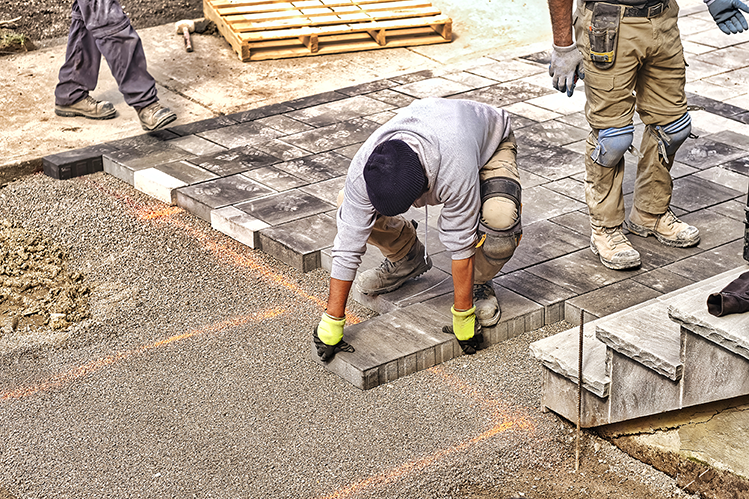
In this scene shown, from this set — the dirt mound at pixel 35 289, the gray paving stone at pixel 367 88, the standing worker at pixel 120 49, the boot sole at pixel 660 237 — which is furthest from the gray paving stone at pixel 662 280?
the standing worker at pixel 120 49

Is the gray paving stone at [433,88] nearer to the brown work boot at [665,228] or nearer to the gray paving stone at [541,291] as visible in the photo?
the brown work boot at [665,228]

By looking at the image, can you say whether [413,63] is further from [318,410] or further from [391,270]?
[318,410]

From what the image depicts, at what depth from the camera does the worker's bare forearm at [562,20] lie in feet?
17.2

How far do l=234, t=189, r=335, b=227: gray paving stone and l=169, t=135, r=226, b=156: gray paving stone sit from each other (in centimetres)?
110

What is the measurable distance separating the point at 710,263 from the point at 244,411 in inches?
114

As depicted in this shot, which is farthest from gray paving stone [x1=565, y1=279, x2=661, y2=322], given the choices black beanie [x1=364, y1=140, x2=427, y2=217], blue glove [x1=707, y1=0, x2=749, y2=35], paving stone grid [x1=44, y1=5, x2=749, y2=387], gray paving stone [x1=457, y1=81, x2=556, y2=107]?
gray paving stone [x1=457, y1=81, x2=556, y2=107]

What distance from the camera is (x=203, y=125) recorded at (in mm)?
8219

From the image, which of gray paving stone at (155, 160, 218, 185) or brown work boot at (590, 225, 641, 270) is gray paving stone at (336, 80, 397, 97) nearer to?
gray paving stone at (155, 160, 218, 185)

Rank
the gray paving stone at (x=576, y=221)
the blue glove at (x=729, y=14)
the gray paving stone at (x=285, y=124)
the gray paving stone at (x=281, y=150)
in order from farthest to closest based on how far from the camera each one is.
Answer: the gray paving stone at (x=285, y=124)
the gray paving stone at (x=281, y=150)
the gray paving stone at (x=576, y=221)
the blue glove at (x=729, y=14)

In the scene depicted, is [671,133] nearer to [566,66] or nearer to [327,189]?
[566,66]

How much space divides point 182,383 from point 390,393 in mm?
1079

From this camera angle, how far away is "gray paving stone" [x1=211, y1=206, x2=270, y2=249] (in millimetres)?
6344

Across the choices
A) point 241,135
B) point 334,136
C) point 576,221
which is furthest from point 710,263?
point 241,135

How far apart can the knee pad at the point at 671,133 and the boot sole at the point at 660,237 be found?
517 mm
